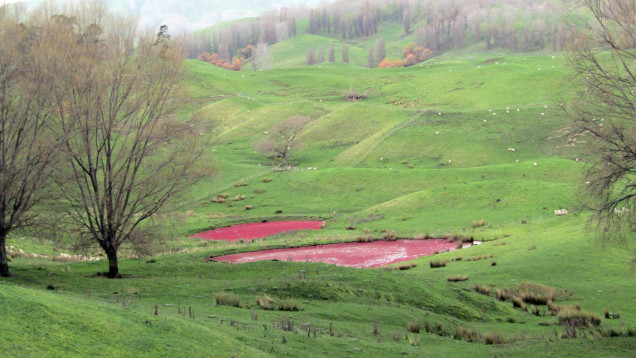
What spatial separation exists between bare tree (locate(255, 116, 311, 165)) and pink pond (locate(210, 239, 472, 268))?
47.9m

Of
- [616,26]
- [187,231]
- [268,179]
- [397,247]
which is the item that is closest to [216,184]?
[268,179]

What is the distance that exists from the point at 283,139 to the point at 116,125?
6907cm

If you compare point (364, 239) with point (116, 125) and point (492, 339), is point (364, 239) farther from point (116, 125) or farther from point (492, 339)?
point (492, 339)

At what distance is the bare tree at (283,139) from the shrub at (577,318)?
73.0 metres

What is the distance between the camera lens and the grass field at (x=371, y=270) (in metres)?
12.6

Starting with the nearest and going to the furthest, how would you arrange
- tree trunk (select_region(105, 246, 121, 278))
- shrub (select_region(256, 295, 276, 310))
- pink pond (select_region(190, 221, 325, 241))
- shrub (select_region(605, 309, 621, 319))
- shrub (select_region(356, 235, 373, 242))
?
1. shrub (select_region(256, 295, 276, 310))
2. shrub (select_region(605, 309, 621, 319))
3. tree trunk (select_region(105, 246, 121, 278))
4. shrub (select_region(356, 235, 373, 242))
5. pink pond (select_region(190, 221, 325, 241))

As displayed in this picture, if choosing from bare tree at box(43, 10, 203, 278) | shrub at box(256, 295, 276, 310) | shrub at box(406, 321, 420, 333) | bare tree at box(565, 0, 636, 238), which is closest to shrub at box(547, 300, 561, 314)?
bare tree at box(565, 0, 636, 238)

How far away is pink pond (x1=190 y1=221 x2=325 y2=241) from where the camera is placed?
55972mm

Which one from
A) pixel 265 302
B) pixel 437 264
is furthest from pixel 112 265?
pixel 437 264

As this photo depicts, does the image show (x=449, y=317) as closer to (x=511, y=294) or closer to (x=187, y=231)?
(x=511, y=294)

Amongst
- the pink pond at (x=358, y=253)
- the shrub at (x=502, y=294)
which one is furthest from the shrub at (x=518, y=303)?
the pink pond at (x=358, y=253)

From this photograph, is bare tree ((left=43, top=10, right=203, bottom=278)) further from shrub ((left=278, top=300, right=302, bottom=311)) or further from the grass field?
shrub ((left=278, top=300, right=302, bottom=311))

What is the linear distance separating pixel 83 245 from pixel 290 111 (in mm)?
98611

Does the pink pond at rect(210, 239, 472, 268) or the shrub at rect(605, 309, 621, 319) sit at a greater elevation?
the shrub at rect(605, 309, 621, 319)
